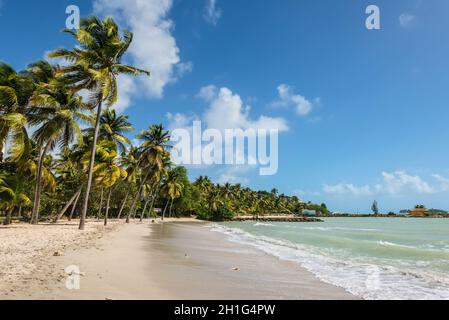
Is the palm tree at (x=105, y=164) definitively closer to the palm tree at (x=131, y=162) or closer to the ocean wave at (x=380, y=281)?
the palm tree at (x=131, y=162)

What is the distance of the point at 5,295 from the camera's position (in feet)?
18.9

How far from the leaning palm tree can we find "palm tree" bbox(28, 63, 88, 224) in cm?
178

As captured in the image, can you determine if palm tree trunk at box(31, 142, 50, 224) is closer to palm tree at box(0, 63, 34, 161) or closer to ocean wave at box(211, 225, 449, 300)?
palm tree at box(0, 63, 34, 161)

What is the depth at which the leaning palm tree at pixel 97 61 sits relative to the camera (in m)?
21.9

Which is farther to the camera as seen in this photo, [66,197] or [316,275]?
[66,197]

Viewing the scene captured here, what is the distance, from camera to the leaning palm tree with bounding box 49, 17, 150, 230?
861 inches

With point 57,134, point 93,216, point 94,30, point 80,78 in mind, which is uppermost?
point 94,30

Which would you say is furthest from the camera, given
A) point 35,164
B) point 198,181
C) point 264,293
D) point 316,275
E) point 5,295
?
point 198,181

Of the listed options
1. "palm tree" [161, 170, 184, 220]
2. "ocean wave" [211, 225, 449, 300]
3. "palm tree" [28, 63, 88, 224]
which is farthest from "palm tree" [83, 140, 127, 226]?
"palm tree" [161, 170, 184, 220]

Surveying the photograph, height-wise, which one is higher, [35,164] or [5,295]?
[35,164]
